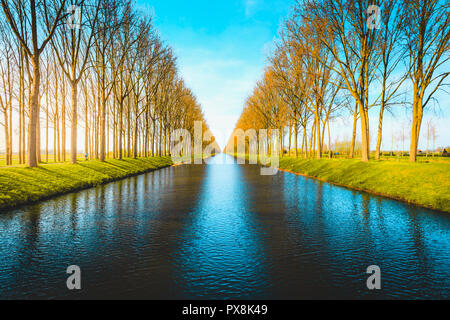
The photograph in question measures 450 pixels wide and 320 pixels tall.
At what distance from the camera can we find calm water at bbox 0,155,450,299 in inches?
151

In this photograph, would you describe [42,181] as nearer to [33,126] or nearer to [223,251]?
[33,126]

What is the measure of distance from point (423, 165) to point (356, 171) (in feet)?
Answer: 14.3

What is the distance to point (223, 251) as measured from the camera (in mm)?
5270

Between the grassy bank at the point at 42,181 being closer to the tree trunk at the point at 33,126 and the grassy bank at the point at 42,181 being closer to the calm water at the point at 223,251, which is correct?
the tree trunk at the point at 33,126

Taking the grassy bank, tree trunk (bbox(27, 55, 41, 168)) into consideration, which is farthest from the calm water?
tree trunk (bbox(27, 55, 41, 168))

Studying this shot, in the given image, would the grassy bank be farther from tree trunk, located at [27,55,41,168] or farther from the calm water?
the calm water

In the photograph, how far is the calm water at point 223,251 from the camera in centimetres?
382

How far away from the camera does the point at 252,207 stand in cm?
986

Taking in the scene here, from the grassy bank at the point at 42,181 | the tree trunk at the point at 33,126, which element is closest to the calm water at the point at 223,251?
the grassy bank at the point at 42,181

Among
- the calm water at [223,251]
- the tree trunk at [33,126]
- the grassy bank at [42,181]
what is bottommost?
the calm water at [223,251]

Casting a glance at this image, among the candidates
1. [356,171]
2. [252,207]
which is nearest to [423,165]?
[356,171]

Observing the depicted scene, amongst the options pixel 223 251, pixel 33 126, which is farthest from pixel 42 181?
pixel 223 251
